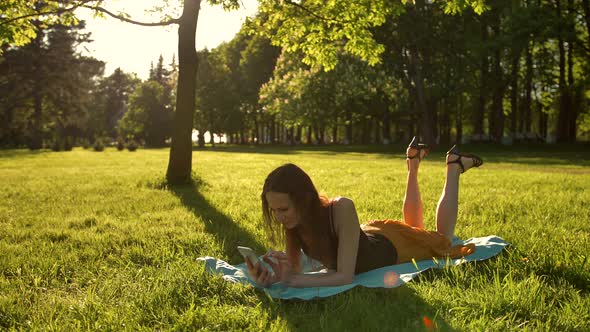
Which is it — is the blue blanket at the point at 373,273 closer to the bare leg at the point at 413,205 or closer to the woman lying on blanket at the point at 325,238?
the woman lying on blanket at the point at 325,238

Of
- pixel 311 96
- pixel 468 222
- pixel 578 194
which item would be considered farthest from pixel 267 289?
pixel 311 96

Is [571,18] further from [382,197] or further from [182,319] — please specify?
[182,319]

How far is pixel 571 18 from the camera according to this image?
2947cm

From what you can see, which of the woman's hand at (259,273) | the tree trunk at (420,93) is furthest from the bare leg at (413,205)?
the tree trunk at (420,93)

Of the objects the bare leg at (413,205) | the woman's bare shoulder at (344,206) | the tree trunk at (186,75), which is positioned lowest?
the bare leg at (413,205)

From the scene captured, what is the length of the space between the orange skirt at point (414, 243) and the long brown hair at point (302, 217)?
73cm

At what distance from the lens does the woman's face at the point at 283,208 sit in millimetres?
3443

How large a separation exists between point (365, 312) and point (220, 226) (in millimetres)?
3648

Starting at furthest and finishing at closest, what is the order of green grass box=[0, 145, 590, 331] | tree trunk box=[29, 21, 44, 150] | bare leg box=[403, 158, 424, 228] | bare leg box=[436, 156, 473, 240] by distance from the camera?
tree trunk box=[29, 21, 44, 150], bare leg box=[403, 158, 424, 228], bare leg box=[436, 156, 473, 240], green grass box=[0, 145, 590, 331]

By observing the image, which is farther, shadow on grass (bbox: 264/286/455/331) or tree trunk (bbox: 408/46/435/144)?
tree trunk (bbox: 408/46/435/144)

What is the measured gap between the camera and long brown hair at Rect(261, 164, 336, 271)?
344 centimetres

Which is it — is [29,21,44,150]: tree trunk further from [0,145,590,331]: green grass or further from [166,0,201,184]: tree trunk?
[0,145,590,331]: green grass

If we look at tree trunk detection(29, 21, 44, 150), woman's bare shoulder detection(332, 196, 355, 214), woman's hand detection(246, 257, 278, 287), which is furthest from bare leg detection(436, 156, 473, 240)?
tree trunk detection(29, 21, 44, 150)

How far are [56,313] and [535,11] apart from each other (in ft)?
107
